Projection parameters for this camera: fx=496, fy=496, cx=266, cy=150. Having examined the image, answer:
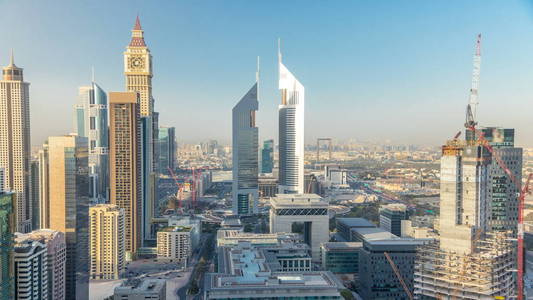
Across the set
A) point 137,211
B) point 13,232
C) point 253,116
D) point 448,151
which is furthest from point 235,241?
point 253,116

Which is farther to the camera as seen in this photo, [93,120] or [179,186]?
[93,120]

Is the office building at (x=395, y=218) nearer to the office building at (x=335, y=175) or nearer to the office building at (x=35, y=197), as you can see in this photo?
the office building at (x=335, y=175)

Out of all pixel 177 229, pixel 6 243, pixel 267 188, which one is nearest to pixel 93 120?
pixel 267 188

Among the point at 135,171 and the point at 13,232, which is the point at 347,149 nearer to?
the point at 135,171

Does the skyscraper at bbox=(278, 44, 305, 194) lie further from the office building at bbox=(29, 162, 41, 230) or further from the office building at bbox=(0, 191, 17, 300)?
the office building at bbox=(0, 191, 17, 300)

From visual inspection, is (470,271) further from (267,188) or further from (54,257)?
(267,188)

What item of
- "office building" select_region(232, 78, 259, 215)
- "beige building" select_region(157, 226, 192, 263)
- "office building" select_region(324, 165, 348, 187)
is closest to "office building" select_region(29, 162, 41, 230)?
"beige building" select_region(157, 226, 192, 263)
